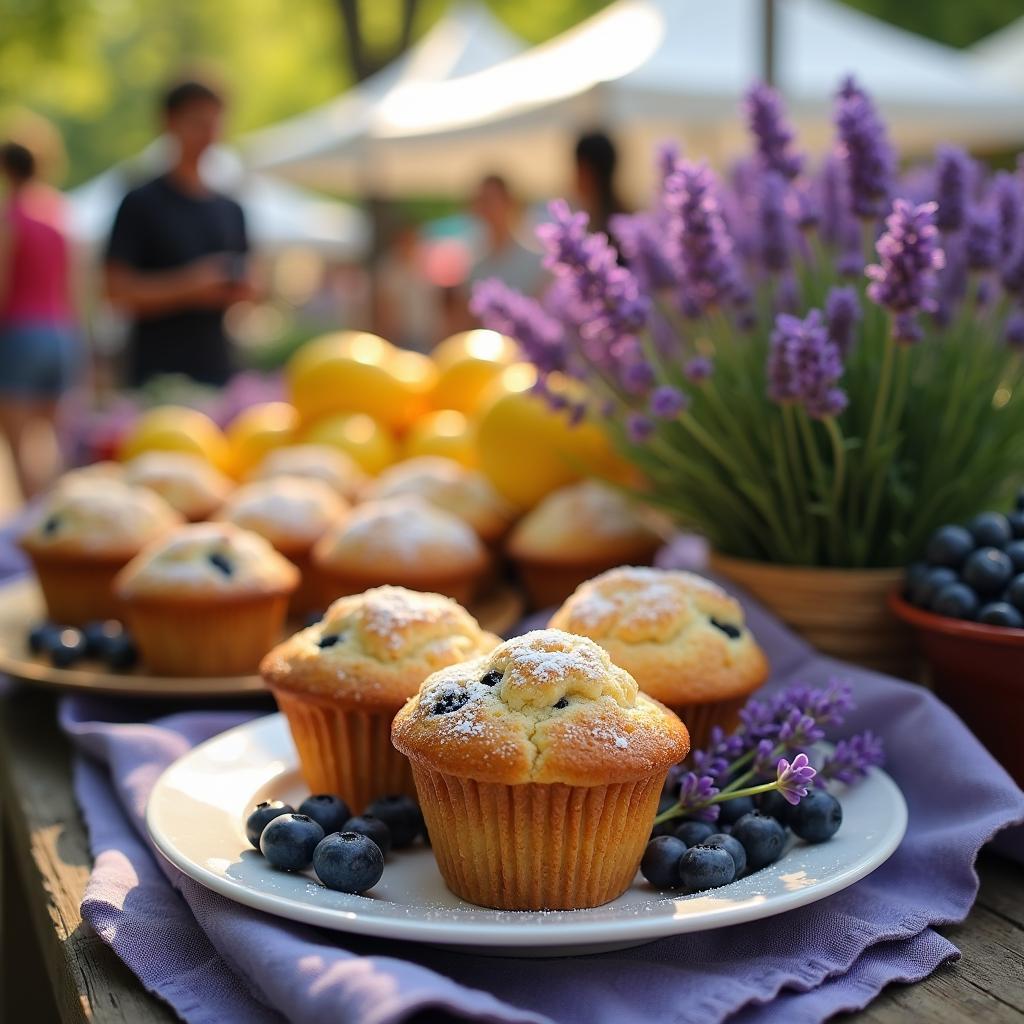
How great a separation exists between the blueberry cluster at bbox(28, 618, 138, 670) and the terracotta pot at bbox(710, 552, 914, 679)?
115cm

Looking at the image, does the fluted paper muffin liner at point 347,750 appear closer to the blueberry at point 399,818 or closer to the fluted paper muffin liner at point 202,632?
the blueberry at point 399,818

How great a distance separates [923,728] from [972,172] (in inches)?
32.1

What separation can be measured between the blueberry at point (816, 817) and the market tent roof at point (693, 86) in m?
4.14

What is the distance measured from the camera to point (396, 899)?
128 cm

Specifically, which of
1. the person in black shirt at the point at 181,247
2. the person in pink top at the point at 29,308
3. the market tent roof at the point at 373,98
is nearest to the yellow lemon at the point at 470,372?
the person in black shirt at the point at 181,247

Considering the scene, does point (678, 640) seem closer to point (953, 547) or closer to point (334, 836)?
point (953, 547)

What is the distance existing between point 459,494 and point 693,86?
373 cm

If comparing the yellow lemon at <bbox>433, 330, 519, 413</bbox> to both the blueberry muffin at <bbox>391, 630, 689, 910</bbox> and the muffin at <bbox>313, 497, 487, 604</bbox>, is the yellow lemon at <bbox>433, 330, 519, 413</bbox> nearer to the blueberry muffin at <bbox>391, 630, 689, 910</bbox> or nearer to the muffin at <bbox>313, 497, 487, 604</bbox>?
the muffin at <bbox>313, 497, 487, 604</bbox>

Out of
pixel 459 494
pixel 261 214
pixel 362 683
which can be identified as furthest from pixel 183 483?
pixel 261 214

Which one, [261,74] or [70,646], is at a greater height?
[261,74]

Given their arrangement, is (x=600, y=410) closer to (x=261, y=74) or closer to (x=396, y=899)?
(x=396, y=899)

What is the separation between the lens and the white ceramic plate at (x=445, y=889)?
3.59 ft

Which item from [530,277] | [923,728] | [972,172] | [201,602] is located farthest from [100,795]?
→ [530,277]

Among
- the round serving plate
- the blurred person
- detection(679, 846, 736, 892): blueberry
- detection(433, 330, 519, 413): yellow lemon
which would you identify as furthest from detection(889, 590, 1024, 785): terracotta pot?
the blurred person
